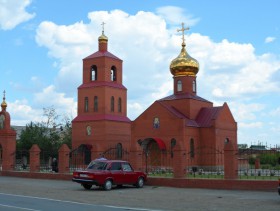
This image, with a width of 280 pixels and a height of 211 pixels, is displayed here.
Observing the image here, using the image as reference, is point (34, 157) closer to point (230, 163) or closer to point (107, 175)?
point (107, 175)

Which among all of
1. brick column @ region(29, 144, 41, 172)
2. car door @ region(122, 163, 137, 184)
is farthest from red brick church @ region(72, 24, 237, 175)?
car door @ region(122, 163, 137, 184)

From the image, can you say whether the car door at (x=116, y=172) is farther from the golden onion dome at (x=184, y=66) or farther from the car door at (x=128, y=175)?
the golden onion dome at (x=184, y=66)

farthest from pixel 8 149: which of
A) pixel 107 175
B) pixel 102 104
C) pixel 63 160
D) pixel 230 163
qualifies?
pixel 230 163

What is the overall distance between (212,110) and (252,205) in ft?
84.8

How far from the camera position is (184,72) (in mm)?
40750

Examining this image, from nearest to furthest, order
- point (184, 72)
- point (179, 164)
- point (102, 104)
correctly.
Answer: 1. point (179, 164)
2. point (184, 72)
3. point (102, 104)

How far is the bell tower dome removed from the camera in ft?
133

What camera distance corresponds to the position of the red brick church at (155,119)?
36281 millimetres

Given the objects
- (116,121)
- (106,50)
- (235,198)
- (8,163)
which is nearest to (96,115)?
(116,121)

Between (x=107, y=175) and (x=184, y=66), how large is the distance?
75.6 ft

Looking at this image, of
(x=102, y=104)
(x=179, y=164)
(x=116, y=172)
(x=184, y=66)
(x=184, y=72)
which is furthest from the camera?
(x=102, y=104)

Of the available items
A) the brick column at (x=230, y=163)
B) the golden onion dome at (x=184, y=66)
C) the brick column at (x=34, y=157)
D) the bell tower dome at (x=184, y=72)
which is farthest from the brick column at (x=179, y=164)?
the golden onion dome at (x=184, y=66)

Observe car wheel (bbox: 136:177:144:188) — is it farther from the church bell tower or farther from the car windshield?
the church bell tower

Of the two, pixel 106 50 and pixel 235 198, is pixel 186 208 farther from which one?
pixel 106 50
